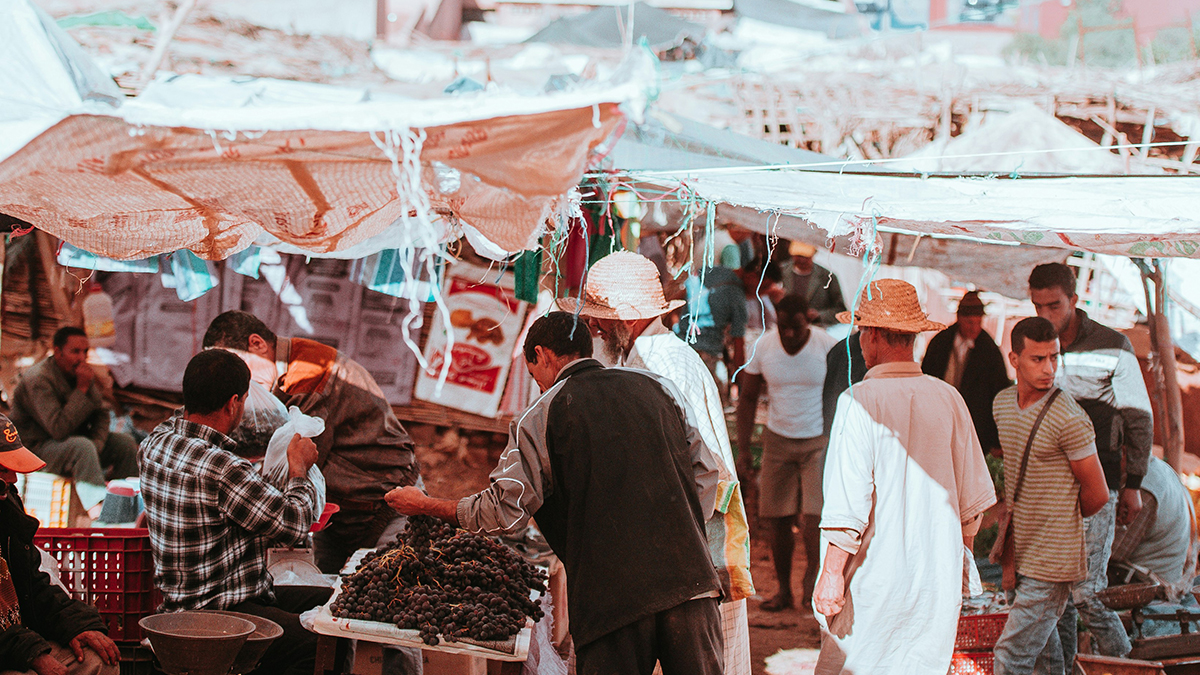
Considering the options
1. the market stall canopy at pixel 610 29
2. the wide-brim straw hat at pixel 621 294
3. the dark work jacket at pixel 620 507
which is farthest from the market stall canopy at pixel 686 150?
the market stall canopy at pixel 610 29

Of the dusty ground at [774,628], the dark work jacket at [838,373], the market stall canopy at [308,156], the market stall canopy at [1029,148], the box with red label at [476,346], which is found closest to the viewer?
the market stall canopy at [308,156]

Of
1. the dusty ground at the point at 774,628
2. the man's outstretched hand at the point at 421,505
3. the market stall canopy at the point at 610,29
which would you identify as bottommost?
the dusty ground at the point at 774,628

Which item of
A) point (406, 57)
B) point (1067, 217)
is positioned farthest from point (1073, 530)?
point (406, 57)

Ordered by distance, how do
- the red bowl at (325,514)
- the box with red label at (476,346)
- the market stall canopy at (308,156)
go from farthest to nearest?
the box with red label at (476,346), the red bowl at (325,514), the market stall canopy at (308,156)

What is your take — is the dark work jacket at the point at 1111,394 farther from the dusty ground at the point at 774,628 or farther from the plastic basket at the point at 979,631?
the dusty ground at the point at 774,628

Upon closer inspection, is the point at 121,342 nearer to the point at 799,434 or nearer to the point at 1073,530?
the point at 799,434

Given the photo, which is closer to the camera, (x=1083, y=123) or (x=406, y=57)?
(x=1083, y=123)

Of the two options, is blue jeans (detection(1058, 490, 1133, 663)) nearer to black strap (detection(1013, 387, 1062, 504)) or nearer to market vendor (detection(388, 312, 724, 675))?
black strap (detection(1013, 387, 1062, 504))

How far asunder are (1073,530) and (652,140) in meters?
2.70

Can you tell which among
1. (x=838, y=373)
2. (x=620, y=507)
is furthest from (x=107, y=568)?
(x=838, y=373)

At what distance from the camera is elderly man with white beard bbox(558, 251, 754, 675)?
368 centimetres

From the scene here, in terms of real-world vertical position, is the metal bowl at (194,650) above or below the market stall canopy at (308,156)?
below

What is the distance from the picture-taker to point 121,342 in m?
7.16

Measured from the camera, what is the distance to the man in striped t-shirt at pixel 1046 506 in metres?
4.25
